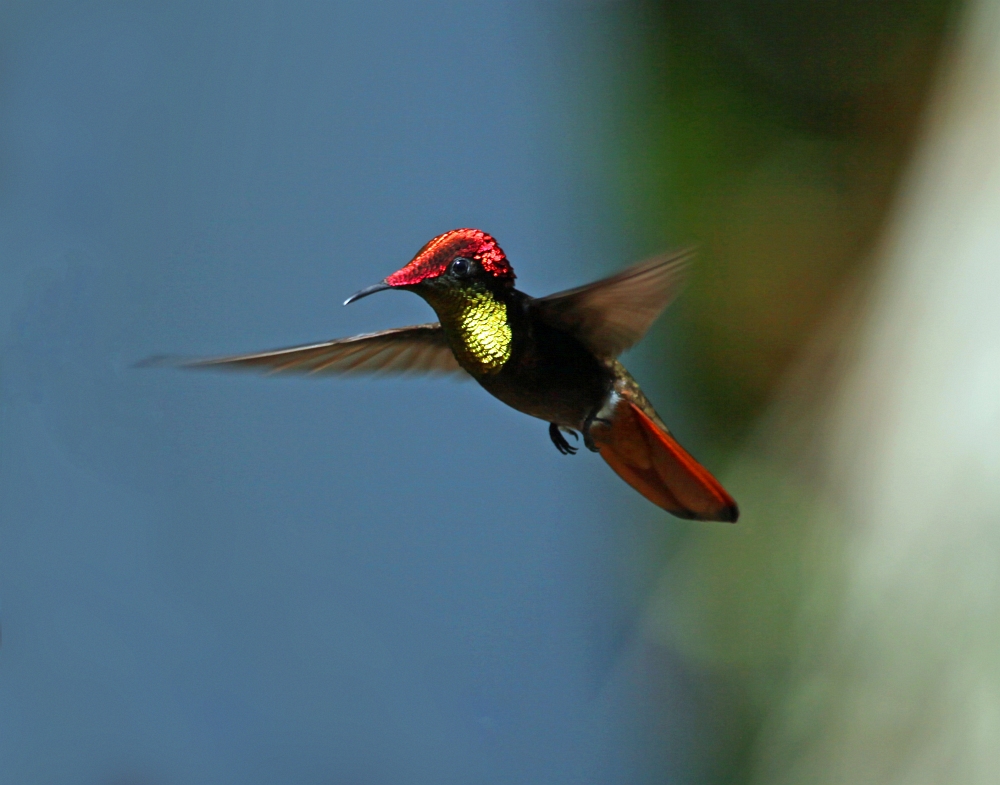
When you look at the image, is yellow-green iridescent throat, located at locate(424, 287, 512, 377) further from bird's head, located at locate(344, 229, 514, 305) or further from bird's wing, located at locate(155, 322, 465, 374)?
bird's wing, located at locate(155, 322, 465, 374)

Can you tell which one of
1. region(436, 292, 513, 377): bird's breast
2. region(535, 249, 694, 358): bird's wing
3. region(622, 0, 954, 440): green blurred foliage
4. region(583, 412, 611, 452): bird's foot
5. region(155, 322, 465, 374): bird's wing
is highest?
region(622, 0, 954, 440): green blurred foliage

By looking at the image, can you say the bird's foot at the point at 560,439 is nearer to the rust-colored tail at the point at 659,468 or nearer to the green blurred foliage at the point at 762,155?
the rust-colored tail at the point at 659,468

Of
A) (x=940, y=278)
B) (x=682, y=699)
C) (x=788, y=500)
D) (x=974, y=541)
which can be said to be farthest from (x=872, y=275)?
(x=682, y=699)

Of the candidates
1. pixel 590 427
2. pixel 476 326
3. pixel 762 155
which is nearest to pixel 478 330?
pixel 476 326

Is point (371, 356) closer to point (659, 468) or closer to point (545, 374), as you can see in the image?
point (545, 374)

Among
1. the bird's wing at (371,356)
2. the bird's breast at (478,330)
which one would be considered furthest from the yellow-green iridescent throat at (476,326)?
the bird's wing at (371,356)

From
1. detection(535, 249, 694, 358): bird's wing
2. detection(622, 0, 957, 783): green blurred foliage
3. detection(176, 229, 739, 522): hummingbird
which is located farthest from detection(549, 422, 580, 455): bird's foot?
detection(622, 0, 957, 783): green blurred foliage

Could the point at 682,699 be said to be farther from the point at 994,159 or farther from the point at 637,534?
the point at 994,159

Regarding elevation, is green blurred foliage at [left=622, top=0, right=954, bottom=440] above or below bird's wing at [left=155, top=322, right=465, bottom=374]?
above
